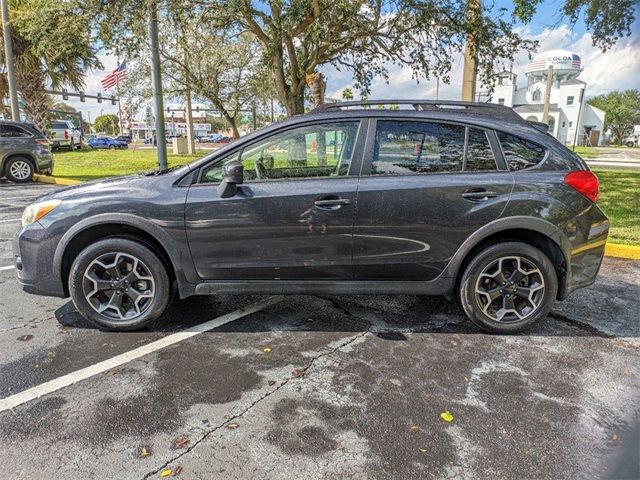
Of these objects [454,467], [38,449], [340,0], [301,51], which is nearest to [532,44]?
[340,0]

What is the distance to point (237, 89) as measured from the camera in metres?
25.5

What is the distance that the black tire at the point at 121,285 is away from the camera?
3.61 meters

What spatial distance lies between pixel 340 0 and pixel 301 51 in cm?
338

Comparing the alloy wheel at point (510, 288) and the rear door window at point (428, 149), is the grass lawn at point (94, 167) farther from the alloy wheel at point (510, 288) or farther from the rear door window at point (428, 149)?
the alloy wheel at point (510, 288)

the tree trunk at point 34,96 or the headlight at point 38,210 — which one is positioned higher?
the tree trunk at point 34,96

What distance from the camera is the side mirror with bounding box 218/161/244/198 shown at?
3.42 meters

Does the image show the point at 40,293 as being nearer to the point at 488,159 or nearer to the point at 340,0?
the point at 488,159

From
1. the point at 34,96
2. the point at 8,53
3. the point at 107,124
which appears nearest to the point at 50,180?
the point at 8,53

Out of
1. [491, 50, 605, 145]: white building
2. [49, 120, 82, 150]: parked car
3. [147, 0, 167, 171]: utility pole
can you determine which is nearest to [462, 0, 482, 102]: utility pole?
[147, 0, 167, 171]: utility pole

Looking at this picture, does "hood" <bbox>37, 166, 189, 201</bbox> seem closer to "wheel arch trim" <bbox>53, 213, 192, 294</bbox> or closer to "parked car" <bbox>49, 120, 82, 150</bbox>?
"wheel arch trim" <bbox>53, 213, 192, 294</bbox>

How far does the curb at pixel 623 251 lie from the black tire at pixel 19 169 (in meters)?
13.7

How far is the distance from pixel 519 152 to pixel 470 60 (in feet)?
24.2

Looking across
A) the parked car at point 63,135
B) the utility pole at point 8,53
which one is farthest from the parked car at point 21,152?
the parked car at point 63,135

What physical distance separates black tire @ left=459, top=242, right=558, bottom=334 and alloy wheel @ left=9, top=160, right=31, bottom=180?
13.1m
